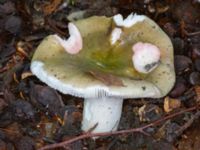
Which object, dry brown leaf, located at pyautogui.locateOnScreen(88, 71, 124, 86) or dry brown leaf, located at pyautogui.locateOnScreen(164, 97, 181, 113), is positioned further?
dry brown leaf, located at pyautogui.locateOnScreen(164, 97, 181, 113)

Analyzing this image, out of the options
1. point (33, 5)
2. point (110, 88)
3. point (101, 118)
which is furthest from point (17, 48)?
point (110, 88)

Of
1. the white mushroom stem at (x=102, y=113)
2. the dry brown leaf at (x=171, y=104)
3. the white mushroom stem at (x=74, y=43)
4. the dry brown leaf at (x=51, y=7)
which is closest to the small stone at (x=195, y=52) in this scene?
the dry brown leaf at (x=171, y=104)

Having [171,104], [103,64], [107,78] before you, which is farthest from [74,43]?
[171,104]

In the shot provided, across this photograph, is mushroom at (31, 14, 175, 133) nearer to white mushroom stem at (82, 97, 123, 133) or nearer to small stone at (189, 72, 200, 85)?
white mushroom stem at (82, 97, 123, 133)

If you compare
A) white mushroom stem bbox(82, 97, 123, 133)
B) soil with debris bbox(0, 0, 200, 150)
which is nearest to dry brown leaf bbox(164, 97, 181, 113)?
soil with debris bbox(0, 0, 200, 150)

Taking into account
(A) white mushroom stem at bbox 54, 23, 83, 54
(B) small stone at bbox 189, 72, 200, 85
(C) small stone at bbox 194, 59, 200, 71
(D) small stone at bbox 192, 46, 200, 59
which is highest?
(A) white mushroom stem at bbox 54, 23, 83, 54

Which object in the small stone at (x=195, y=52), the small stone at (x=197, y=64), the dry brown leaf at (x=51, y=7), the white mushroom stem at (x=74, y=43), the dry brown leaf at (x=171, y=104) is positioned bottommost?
the dry brown leaf at (x=171, y=104)

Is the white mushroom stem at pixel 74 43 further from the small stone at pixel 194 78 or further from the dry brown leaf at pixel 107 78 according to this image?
the small stone at pixel 194 78

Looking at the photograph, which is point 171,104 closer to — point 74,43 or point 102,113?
point 102,113
